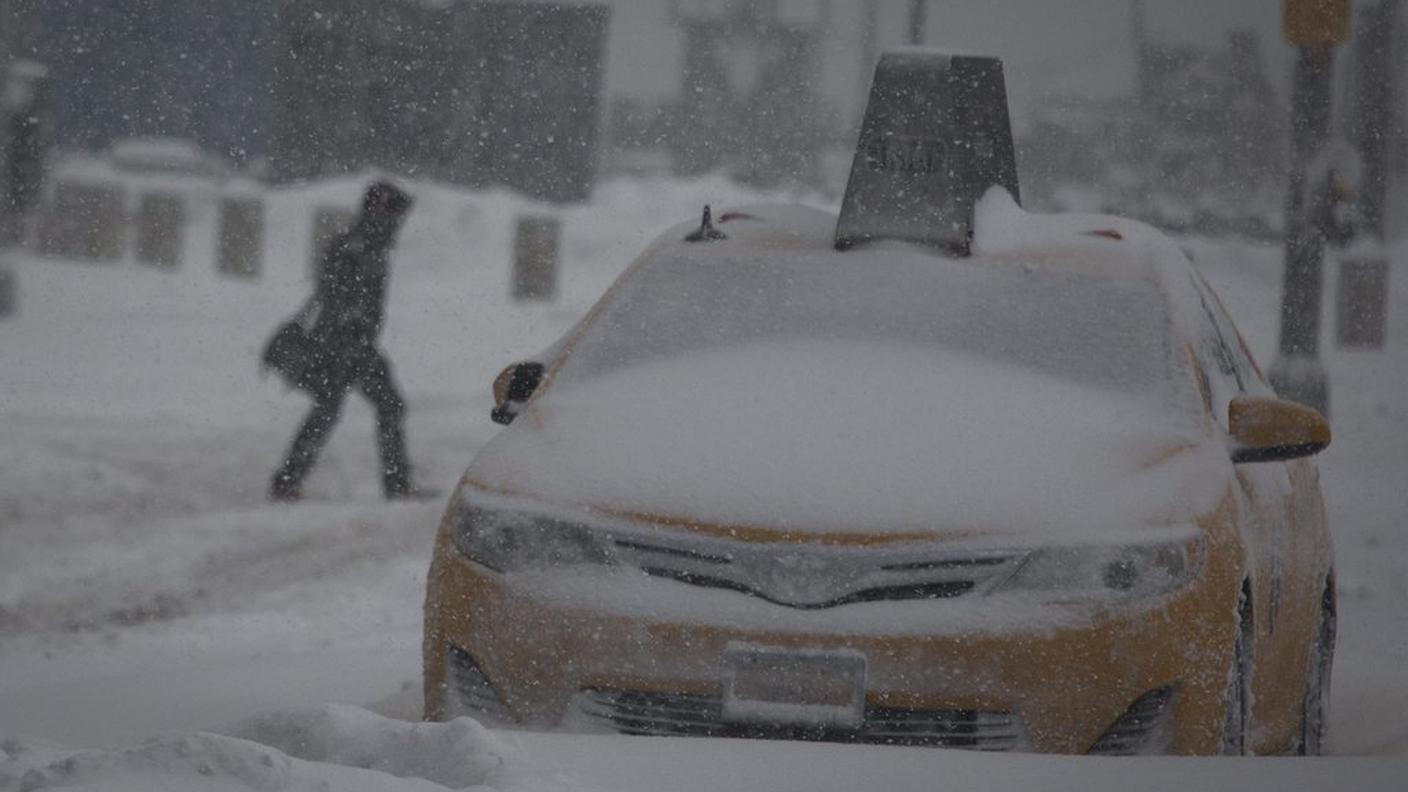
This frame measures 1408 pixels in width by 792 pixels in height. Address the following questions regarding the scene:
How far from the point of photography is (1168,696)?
448 cm

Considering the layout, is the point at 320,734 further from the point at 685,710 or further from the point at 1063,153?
the point at 1063,153

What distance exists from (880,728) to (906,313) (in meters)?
1.56

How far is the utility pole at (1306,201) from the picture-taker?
12.9 meters

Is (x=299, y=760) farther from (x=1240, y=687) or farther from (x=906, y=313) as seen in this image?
(x=906, y=313)

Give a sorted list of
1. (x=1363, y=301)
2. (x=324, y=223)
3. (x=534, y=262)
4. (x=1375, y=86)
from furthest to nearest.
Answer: (x=324, y=223) → (x=534, y=262) → (x=1363, y=301) → (x=1375, y=86)

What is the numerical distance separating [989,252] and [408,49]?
40.5 m

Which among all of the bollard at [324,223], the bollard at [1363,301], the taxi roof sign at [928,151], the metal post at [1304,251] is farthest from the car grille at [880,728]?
the bollard at [324,223]

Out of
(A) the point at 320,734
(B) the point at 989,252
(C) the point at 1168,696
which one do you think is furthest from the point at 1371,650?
(A) the point at 320,734

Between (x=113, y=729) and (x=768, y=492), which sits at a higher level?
(x=768, y=492)

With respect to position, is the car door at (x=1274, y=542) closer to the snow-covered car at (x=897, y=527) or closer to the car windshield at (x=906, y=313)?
the snow-covered car at (x=897, y=527)

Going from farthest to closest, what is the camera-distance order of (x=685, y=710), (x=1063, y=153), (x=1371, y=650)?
(x=1063, y=153), (x=1371, y=650), (x=685, y=710)

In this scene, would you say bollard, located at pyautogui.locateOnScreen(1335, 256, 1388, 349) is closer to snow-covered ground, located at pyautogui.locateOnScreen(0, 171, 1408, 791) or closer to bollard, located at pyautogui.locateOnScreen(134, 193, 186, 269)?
snow-covered ground, located at pyautogui.locateOnScreen(0, 171, 1408, 791)

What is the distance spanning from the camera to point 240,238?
31.5m

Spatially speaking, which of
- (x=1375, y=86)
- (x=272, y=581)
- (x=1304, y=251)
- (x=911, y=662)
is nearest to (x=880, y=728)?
(x=911, y=662)
